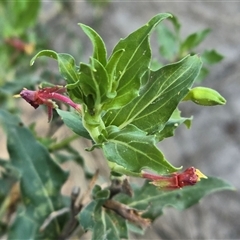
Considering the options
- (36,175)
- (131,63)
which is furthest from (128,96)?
(36,175)

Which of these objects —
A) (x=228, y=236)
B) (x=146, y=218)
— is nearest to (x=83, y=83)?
(x=146, y=218)

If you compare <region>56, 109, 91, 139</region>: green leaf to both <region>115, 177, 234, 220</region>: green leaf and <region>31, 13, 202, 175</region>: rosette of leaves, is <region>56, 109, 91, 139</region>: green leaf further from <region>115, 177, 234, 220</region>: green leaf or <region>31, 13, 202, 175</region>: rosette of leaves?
<region>115, 177, 234, 220</region>: green leaf

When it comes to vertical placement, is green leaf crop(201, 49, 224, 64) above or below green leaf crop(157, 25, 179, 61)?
below

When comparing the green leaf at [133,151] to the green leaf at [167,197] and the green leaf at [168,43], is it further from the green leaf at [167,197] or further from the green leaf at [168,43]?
the green leaf at [168,43]

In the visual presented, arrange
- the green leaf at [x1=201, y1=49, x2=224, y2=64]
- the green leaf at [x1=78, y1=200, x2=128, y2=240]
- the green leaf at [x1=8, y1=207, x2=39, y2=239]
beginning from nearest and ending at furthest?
the green leaf at [x1=78, y1=200, x2=128, y2=240] < the green leaf at [x1=8, y1=207, x2=39, y2=239] < the green leaf at [x1=201, y1=49, x2=224, y2=64]

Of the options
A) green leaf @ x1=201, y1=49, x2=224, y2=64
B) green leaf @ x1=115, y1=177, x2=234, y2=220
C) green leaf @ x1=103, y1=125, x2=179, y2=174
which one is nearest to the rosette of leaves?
green leaf @ x1=103, y1=125, x2=179, y2=174

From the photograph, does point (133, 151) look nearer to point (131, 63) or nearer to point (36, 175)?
point (131, 63)
